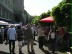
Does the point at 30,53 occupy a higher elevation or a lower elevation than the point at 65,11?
lower

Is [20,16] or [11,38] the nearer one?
[11,38]

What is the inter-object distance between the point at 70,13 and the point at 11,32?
9.67 metres

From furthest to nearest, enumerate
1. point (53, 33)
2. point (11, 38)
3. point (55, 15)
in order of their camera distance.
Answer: point (55, 15)
point (53, 33)
point (11, 38)

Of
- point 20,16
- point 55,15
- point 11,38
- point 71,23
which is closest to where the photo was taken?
point 11,38

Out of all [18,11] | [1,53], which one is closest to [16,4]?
[18,11]

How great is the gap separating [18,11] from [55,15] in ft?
260

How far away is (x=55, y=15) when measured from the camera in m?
26.2

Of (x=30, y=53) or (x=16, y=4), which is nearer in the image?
(x=30, y=53)

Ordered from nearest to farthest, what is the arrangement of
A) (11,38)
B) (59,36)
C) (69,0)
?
(11,38), (59,36), (69,0)

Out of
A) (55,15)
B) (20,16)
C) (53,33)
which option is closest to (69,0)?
(55,15)

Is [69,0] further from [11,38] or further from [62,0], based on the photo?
[11,38]

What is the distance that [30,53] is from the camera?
1667 centimetres

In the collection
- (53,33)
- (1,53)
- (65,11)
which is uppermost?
(65,11)

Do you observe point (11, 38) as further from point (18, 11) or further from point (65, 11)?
point (18, 11)
